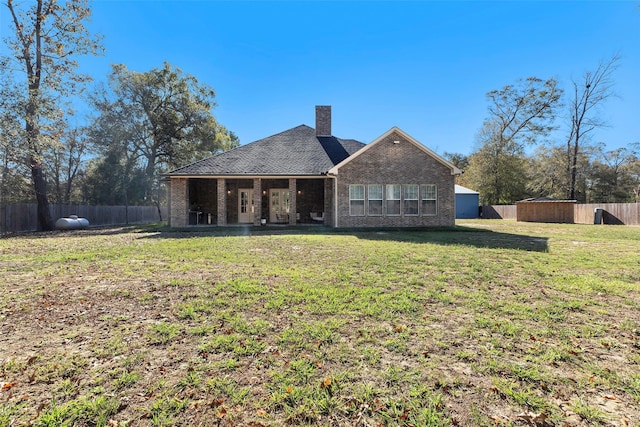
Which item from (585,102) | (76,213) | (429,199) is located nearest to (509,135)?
(585,102)

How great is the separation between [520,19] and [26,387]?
22.0m

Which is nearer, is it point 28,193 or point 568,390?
point 568,390

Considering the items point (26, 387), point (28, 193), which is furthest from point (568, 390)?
point (28, 193)

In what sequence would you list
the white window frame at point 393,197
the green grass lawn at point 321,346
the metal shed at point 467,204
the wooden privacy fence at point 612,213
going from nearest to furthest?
the green grass lawn at point 321,346, the white window frame at point 393,197, the wooden privacy fence at point 612,213, the metal shed at point 467,204

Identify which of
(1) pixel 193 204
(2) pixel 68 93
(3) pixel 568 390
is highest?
(2) pixel 68 93

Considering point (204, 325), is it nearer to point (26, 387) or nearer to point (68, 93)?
point (26, 387)

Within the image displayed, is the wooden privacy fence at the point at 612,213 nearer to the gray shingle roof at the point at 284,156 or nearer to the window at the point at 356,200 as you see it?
the gray shingle roof at the point at 284,156

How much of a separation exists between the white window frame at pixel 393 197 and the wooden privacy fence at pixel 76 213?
2132 cm

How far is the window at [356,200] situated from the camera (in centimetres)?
1631

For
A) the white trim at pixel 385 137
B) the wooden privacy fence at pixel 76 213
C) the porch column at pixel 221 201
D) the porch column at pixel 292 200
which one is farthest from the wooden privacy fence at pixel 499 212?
the wooden privacy fence at pixel 76 213

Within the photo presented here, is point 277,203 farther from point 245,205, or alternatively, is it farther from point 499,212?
point 499,212

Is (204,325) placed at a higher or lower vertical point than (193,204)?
lower

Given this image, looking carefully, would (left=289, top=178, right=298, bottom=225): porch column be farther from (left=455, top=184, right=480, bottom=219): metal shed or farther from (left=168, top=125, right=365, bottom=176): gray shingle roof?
(left=455, top=184, right=480, bottom=219): metal shed

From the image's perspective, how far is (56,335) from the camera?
360 centimetres
